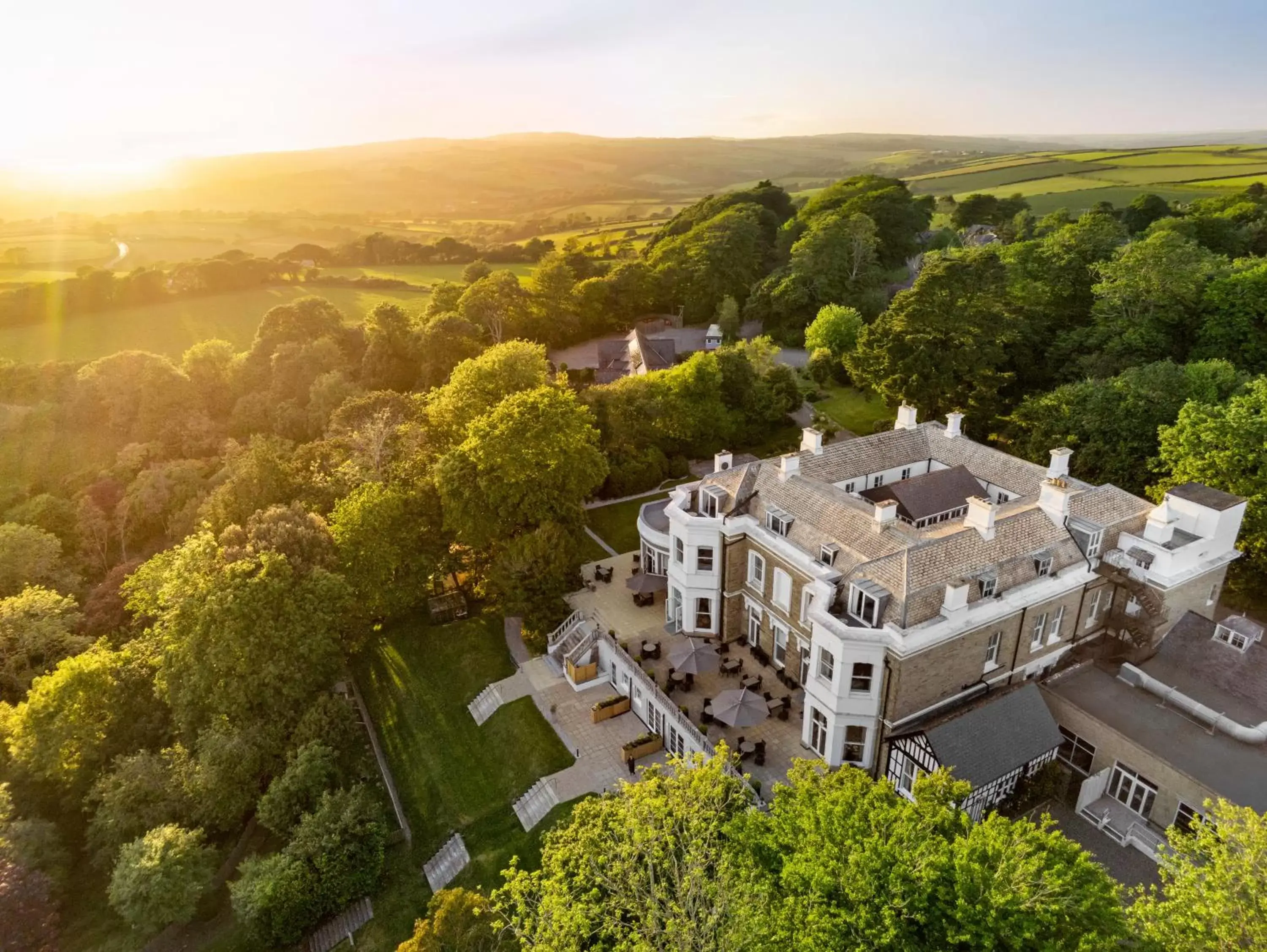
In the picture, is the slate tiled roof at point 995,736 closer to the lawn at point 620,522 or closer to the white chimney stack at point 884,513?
the white chimney stack at point 884,513

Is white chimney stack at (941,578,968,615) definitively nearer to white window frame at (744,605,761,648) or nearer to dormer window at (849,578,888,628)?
dormer window at (849,578,888,628)

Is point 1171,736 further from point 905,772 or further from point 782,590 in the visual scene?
point 782,590

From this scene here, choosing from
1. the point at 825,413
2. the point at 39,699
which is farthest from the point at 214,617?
the point at 825,413

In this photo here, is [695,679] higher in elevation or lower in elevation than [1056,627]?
lower

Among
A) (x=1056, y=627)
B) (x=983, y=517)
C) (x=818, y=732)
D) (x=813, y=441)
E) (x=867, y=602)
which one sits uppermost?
(x=983, y=517)

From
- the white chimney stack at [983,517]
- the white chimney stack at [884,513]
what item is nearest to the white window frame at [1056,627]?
the white chimney stack at [983,517]

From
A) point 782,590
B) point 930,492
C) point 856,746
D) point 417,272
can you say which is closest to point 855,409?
point 930,492

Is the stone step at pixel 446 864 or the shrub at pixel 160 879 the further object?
the stone step at pixel 446 864
